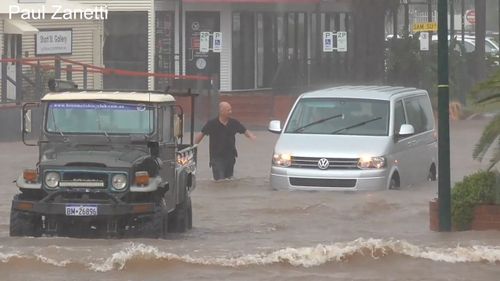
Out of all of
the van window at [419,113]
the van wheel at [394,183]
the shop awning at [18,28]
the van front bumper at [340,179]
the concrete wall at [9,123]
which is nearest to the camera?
the van front bumper at [340,179]

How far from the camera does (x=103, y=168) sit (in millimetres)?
13547

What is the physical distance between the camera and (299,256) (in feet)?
39.5

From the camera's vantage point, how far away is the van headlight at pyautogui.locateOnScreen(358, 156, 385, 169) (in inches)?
731

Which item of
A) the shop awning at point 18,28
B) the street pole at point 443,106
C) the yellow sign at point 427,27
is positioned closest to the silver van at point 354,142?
the street pole at point 443,106

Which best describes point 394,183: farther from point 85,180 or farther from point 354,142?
point 85,180

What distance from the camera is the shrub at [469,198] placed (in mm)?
13766

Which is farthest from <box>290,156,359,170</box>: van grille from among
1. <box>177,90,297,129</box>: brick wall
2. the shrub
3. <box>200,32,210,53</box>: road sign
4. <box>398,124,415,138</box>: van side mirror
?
<box>200,32,210,53</box>: road sign

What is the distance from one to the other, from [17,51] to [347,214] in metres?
20.4

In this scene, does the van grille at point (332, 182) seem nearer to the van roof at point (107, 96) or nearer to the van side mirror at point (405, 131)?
the van side mirror at point (405, 131)

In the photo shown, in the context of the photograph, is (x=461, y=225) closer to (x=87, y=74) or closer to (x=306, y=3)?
(x=87, y=74)

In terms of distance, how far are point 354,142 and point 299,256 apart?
7124 mm

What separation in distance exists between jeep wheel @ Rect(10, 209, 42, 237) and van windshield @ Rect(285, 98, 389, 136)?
21.6 feet

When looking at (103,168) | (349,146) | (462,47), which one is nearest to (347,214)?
(349,146)

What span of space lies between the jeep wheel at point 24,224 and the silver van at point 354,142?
577 cm
